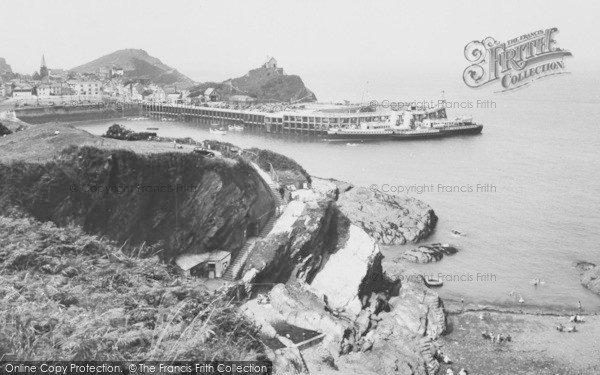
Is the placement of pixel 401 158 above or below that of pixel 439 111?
below

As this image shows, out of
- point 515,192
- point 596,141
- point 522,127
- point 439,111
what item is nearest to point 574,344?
point 515,192

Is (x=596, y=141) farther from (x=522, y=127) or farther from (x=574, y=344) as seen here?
(x=574, y=344)

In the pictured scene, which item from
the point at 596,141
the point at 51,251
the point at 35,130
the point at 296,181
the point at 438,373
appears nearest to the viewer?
the point at 51,251

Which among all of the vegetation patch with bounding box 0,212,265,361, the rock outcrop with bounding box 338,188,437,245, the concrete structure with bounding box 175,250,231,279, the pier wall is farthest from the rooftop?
the pier wall

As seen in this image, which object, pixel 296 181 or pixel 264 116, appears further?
pixel 264 116

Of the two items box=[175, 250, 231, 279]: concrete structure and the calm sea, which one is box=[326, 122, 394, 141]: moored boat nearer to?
the calm sea

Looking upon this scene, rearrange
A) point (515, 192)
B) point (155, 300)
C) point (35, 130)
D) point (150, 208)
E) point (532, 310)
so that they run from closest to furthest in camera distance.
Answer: point (155, 300) < point (150, 208) < point (35, 130) < point (532, 310) < point (515, 192)

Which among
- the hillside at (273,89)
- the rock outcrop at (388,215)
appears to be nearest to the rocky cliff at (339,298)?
the rock outcrop at (388,215)

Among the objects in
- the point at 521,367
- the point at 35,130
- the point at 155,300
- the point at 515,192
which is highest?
the point at 35,130
